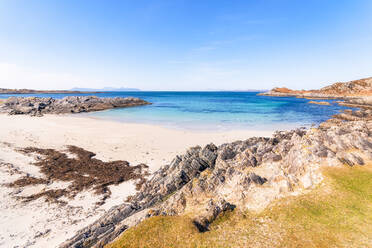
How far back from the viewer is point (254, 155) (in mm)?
14148

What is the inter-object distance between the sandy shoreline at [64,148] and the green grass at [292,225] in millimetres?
7471

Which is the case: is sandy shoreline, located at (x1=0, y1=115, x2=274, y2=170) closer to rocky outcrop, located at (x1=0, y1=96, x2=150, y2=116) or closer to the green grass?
the green grass

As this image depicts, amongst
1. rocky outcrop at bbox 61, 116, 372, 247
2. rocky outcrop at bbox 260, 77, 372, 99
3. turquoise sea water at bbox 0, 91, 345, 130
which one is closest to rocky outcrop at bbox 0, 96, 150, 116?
turquoise sea water at bbox 0, 91, 345, 130

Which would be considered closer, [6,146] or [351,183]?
[351,183]

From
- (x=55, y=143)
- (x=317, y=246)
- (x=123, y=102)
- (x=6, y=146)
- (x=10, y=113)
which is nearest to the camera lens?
(x=317, y=246)

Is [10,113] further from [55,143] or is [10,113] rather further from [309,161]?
[309,161]

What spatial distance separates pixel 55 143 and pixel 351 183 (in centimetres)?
3775

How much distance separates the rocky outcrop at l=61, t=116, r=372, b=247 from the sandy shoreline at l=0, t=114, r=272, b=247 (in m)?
3.09

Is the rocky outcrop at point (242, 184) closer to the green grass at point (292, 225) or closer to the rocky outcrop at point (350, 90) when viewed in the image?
the green grass at point (292, 225)

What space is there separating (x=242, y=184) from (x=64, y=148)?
93.0 feet

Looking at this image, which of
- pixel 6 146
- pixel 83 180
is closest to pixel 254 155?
pixel 83 180

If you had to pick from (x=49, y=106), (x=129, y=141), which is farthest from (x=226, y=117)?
(x=49, y=106)

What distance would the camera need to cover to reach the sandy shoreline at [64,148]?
40.1 feet

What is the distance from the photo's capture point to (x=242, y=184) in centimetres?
1112
